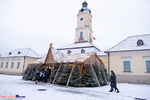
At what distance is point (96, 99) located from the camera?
689cm

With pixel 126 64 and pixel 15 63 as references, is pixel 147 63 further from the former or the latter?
pixel 15 63

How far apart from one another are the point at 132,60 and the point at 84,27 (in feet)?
60.6

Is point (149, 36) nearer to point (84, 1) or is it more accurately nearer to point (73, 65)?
point (73, 65)

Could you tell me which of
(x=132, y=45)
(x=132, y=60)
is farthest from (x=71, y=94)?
(x=132, y=45)

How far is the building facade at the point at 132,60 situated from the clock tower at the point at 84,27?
1433cm

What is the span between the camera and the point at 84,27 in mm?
32438

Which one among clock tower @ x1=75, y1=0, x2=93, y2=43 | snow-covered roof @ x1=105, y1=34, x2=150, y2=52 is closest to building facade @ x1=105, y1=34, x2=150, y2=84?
snow-covered roof @ x1=105, y1=34, x2=150, y2=52

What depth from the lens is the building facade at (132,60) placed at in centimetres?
1641

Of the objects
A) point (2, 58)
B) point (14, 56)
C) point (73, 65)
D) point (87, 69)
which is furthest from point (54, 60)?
point (2, 58)

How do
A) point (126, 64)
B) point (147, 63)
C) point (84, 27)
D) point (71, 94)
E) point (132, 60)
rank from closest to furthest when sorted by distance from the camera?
point (71, 94)
point (147, 63)
point (132, 60)
point (126, 64)
point (84, 27)

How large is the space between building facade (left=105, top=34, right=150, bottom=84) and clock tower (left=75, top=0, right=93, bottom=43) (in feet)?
47.0

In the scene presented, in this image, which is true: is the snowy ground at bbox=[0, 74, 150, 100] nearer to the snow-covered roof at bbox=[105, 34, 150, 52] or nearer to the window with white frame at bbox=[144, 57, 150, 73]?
the window with white frame at bbox=[144, 57, 150, 73]

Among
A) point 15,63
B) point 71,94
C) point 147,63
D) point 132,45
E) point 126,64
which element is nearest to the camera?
point 71,94

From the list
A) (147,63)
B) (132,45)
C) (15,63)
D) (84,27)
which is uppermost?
(84,27)
